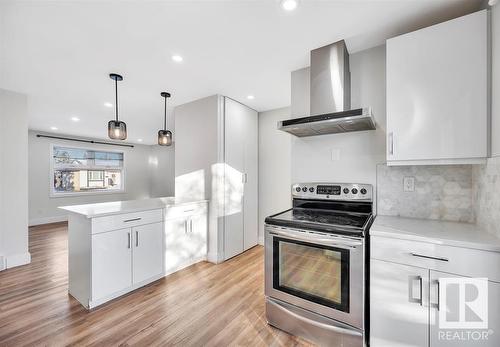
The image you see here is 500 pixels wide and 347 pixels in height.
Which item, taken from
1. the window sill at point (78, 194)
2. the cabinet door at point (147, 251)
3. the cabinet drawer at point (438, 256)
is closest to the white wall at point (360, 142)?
the cabinet drawer at point (438, 256)

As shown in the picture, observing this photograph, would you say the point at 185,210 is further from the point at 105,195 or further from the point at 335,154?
the point at 105,195

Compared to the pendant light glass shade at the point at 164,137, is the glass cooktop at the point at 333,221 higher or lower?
lower

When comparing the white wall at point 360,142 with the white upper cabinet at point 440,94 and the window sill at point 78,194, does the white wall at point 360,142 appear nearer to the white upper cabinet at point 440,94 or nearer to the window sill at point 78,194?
the white upper cabinet at point 440,94

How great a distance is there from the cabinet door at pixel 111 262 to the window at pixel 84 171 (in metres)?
5.31

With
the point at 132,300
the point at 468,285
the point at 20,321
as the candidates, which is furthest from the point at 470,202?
the point at 20,321

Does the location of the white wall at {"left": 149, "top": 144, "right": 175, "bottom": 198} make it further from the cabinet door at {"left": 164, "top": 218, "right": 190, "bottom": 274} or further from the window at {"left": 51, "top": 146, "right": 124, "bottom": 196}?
the cabinet door at {"left": 164, "top": 218, "right": 190, "bottom": 274}

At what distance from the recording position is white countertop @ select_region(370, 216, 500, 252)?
4.01ft

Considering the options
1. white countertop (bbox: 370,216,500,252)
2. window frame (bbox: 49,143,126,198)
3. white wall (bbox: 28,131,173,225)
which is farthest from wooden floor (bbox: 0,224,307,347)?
window frame (bbox: 49,143,126,198)

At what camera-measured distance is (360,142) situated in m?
2.06

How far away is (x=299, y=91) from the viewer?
94.2 inches

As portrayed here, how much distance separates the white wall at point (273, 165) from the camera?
11.8ft

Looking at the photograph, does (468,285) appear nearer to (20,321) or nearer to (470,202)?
(470,202)

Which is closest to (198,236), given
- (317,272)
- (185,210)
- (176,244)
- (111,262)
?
(176,244)

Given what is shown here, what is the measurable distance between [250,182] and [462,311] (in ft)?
9.10
